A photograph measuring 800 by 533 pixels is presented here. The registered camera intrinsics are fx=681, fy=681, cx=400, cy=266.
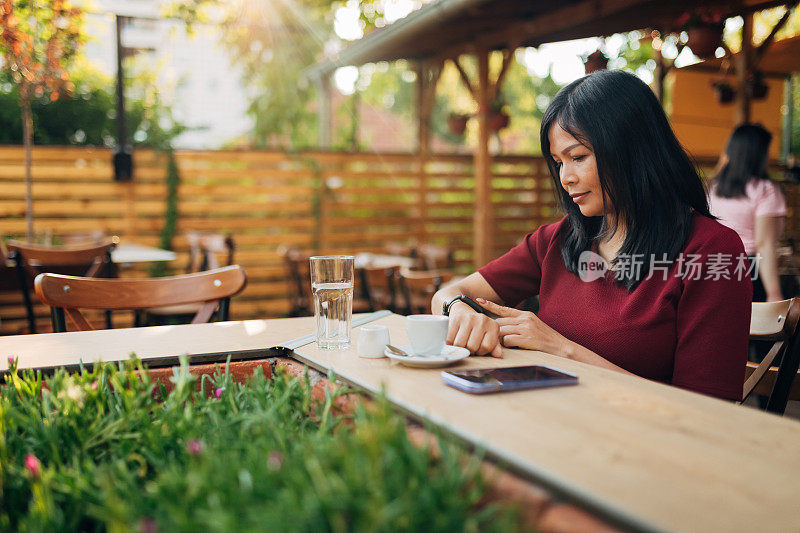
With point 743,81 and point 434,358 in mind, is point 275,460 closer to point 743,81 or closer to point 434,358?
point 434,358

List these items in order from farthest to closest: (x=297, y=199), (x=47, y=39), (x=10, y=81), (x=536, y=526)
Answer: (x=297, y=199), (x=10, y=81), (x=47, y=39), (x=536, y=526)

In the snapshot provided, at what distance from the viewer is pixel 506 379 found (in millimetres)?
1057

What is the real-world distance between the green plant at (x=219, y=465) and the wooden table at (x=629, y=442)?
98 mm

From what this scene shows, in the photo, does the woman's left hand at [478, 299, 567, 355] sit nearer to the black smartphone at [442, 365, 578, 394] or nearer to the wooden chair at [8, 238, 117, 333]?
the black smartphone at [442, 365, 578, 394]

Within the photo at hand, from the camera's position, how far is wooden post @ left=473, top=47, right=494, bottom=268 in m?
6.25

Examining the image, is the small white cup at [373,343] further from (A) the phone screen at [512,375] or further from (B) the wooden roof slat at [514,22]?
(B) the wooden roof slat at [514,22]

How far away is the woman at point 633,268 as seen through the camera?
1.41 metres

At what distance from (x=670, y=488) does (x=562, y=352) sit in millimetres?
801

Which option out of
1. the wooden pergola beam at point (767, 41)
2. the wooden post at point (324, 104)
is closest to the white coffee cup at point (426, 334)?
the wooden pergola beam at point (767, 41)

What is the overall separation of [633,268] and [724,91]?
5.85 metres

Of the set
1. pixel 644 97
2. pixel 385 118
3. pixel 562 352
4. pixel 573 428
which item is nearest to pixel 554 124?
pixel 644 97

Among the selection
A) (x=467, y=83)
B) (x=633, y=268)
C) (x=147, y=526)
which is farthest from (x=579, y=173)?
(x=467, y=83)

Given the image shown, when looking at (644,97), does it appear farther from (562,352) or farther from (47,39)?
(47,39)

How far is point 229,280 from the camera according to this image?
2.08 metres
